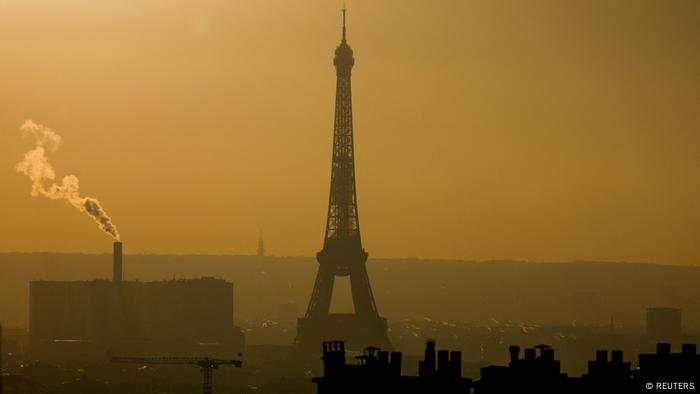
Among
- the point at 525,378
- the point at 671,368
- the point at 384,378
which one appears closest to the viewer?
the point at 525,378

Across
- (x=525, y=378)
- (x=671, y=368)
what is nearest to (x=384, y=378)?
(x=525, y=378)

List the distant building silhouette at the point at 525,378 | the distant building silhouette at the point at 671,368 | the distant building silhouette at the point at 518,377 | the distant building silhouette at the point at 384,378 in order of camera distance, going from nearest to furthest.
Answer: the distant building silhouette at the point at 525,378
the distant building silhouette at the point at 518,377
the distant building silhouette at the point at 384,378
the distant building silhouette at the point at 671,368

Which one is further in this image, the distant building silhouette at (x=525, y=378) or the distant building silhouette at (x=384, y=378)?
the distant building silhouette at (x=384, y=378)

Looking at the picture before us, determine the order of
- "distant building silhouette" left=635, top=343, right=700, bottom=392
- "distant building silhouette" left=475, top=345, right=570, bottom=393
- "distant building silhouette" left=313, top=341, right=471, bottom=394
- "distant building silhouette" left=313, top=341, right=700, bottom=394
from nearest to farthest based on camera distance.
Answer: "distant building silhouette" left=475, top=345, right=570, bottom=393, "distant building silhouette" left=313, top=341, right=700, bottom=394, "distant building silhouette" left=313, top=341, right=471, bottom=394, "distant building silhouette" left=635, top=343, right=700, bottom=392

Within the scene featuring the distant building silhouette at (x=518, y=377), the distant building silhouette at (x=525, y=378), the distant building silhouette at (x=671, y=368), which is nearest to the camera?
the distant building silhouette at (x=525, y=378)

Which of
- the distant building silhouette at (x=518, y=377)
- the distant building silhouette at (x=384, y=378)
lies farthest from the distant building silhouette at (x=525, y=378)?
the distant building silhouette at (x=384, y=378)

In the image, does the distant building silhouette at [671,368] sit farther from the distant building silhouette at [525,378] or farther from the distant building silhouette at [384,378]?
the distant building silhouette at [384,378]

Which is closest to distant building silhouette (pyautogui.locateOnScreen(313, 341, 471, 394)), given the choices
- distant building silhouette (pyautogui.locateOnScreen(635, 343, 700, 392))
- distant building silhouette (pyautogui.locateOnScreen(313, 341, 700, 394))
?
distant building silhouette (pyautogui.locateOnScreen(313, 341, 700, 394))

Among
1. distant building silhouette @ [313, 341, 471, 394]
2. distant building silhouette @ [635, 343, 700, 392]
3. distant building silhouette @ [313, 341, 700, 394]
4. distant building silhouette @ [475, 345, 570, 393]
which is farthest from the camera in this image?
distant building silhouette @ [635, 343, 700, 392]

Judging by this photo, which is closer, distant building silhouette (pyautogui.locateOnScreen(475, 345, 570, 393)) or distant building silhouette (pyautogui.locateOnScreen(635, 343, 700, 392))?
distant building silhouette (pyautogui.locateOnScreen(475, 345, 570, 393))

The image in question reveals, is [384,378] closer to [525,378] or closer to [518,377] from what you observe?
[518,377]

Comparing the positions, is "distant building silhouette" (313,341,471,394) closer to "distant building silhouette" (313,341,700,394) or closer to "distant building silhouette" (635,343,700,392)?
"distant building silhouette" (313,341,700,394)

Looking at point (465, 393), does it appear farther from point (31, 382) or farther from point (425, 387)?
point (31, 382)
